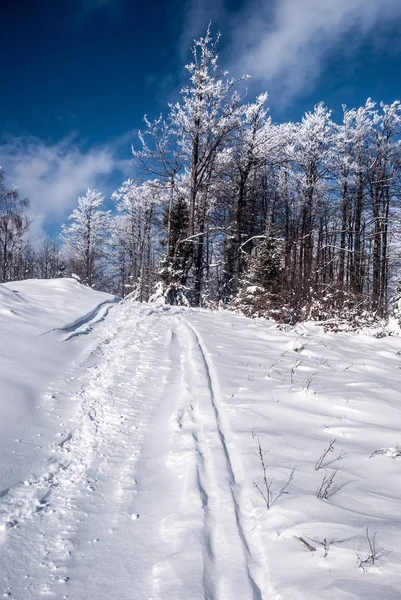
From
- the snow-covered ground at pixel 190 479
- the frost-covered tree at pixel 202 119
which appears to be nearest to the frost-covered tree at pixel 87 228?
the frost-covered tree at pixel 202 119

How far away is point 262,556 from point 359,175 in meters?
22.6

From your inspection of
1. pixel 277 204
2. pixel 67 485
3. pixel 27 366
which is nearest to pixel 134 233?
pixel 277 204

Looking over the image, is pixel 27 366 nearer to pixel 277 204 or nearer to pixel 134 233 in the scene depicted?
pixel 277 204

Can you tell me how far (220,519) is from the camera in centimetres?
200

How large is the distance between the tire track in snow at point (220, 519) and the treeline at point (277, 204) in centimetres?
761

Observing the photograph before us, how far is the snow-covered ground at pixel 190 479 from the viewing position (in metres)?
1.60

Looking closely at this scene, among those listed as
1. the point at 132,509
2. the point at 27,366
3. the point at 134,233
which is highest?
the point at 134,233

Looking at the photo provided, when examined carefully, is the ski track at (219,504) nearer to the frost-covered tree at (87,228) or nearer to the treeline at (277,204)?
the treeline at (277,204)

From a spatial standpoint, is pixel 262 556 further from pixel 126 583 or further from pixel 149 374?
pixel 149 374

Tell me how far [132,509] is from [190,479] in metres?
0.42

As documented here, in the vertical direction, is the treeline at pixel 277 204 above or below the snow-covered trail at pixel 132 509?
above

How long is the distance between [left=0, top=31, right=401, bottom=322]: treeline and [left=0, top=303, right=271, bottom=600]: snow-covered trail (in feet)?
25.0

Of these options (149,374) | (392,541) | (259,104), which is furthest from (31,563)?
(259,104)

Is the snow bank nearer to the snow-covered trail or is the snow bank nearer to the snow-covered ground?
the snow-covered ground
